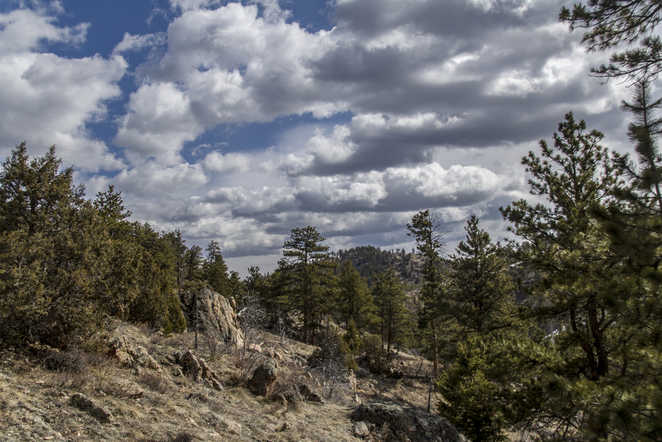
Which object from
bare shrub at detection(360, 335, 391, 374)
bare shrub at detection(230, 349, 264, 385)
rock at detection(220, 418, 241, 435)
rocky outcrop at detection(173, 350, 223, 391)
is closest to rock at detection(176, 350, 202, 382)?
rocky outcrop at detection(173, 350, 223, 391)

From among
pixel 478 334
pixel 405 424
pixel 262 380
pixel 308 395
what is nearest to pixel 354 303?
pixel 478 334

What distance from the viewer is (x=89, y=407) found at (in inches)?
302

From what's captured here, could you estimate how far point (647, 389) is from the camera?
466 cm

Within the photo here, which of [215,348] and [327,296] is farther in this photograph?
[327,296]

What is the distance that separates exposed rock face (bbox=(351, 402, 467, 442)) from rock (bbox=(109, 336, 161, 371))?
7.55 m

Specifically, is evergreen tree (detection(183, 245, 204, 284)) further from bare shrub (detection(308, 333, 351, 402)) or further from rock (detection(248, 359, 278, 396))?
rock (detection(248, 359, 278, 396))

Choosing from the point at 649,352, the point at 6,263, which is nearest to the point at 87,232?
the point at 6,263

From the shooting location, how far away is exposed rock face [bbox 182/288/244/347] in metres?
22.2

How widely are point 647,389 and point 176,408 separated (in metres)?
9.62

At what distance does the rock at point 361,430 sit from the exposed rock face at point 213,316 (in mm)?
9666

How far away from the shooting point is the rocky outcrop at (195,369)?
1292cm

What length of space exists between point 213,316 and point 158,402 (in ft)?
46.5

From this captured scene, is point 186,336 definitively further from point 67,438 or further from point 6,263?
point 67,438

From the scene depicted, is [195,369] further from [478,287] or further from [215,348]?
[478,287]
